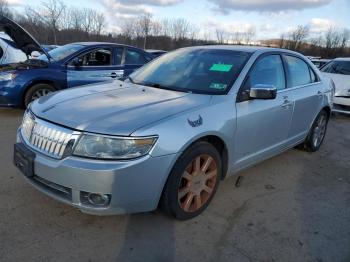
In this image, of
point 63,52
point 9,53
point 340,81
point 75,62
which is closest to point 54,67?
point 75,62

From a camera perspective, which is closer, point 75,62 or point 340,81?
point 75,62

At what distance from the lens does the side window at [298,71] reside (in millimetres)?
4633

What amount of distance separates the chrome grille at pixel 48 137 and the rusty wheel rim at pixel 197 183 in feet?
3.37

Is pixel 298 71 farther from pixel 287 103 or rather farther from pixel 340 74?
pixel 340 74

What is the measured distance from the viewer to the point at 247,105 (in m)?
3.65

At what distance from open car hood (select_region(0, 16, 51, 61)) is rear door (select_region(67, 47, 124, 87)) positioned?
1.93ft

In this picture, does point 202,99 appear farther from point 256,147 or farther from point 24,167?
point 24,167

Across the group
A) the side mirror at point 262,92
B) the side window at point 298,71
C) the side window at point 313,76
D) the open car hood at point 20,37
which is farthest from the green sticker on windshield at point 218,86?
the open car hood at point 20,37

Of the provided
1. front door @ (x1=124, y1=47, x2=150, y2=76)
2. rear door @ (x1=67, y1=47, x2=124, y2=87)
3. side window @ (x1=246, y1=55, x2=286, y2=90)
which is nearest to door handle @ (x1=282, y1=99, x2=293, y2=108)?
side window @ (x1=246, y1=55, x2=286, y2=90)

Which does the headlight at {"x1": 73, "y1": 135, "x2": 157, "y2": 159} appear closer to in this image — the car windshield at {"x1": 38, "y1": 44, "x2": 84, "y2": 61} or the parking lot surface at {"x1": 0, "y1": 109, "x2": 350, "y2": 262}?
the parking lot surface at {"x1": 0, "y1": 109, "x2": 350, "y2": 262}

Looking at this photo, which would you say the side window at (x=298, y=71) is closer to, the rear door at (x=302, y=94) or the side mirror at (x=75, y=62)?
the rear door at (x=302, y=94)

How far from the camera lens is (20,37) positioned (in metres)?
7.12

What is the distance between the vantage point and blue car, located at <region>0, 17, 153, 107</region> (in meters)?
6.79

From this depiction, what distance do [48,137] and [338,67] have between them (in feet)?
30.7
